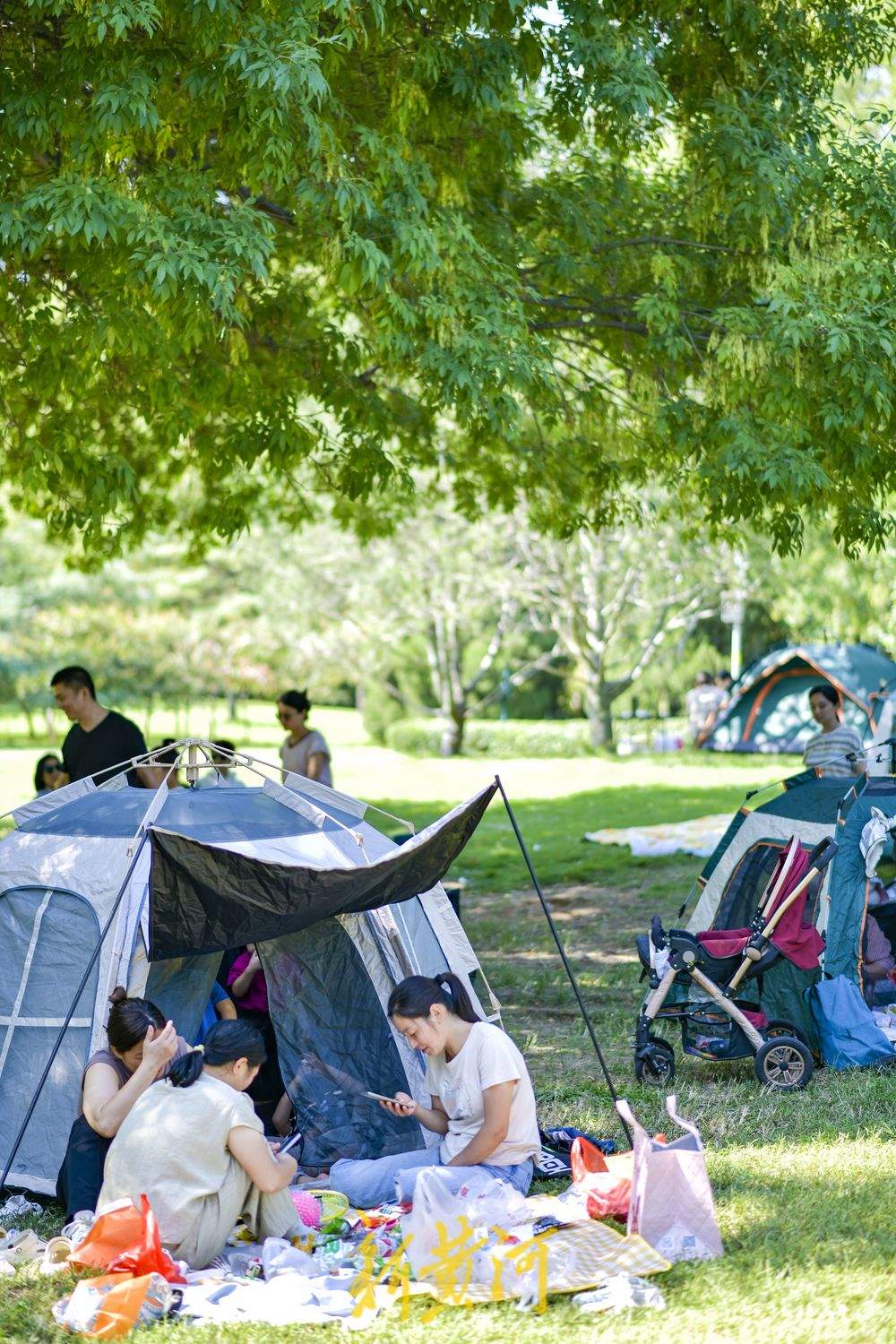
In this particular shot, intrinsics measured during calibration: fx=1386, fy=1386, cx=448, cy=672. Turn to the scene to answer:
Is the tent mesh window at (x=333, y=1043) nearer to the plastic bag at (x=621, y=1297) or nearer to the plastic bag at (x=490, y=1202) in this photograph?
the plastic bag at (x=490, y=1202)

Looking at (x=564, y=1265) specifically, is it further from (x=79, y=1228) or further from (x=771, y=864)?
(x=771, y=864)

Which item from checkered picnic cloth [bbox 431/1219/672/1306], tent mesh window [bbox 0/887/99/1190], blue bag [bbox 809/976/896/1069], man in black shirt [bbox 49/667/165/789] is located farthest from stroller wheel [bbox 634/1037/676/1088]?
man in black shirt [bbox 49/667/165/789]

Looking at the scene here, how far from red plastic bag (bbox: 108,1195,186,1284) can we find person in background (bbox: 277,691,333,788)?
5089 millimetres

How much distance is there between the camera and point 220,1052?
4.30 m

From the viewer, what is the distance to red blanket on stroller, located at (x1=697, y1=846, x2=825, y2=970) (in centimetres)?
632

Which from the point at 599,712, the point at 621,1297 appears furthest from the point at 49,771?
the point at 599,712

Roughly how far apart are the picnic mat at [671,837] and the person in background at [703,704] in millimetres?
8790

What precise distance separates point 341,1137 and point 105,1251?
1.47m

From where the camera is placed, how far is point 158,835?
467 centimetres

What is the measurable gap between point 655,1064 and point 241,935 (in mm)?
2150

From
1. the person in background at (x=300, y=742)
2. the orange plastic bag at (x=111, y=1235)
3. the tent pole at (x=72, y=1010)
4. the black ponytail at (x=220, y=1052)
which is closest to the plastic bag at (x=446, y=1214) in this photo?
the black ponytail at (x=220, y=1052)

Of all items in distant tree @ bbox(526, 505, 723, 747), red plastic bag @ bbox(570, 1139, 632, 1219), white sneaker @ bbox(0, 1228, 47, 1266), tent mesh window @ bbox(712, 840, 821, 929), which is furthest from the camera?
distant tree @ bbox(526, 505, 723, 747)

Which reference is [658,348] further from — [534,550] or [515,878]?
[534,550]

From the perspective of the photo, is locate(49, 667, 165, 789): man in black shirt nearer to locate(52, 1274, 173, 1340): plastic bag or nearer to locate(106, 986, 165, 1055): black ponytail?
locate(106, 986, 165, 1055): black ponytail
